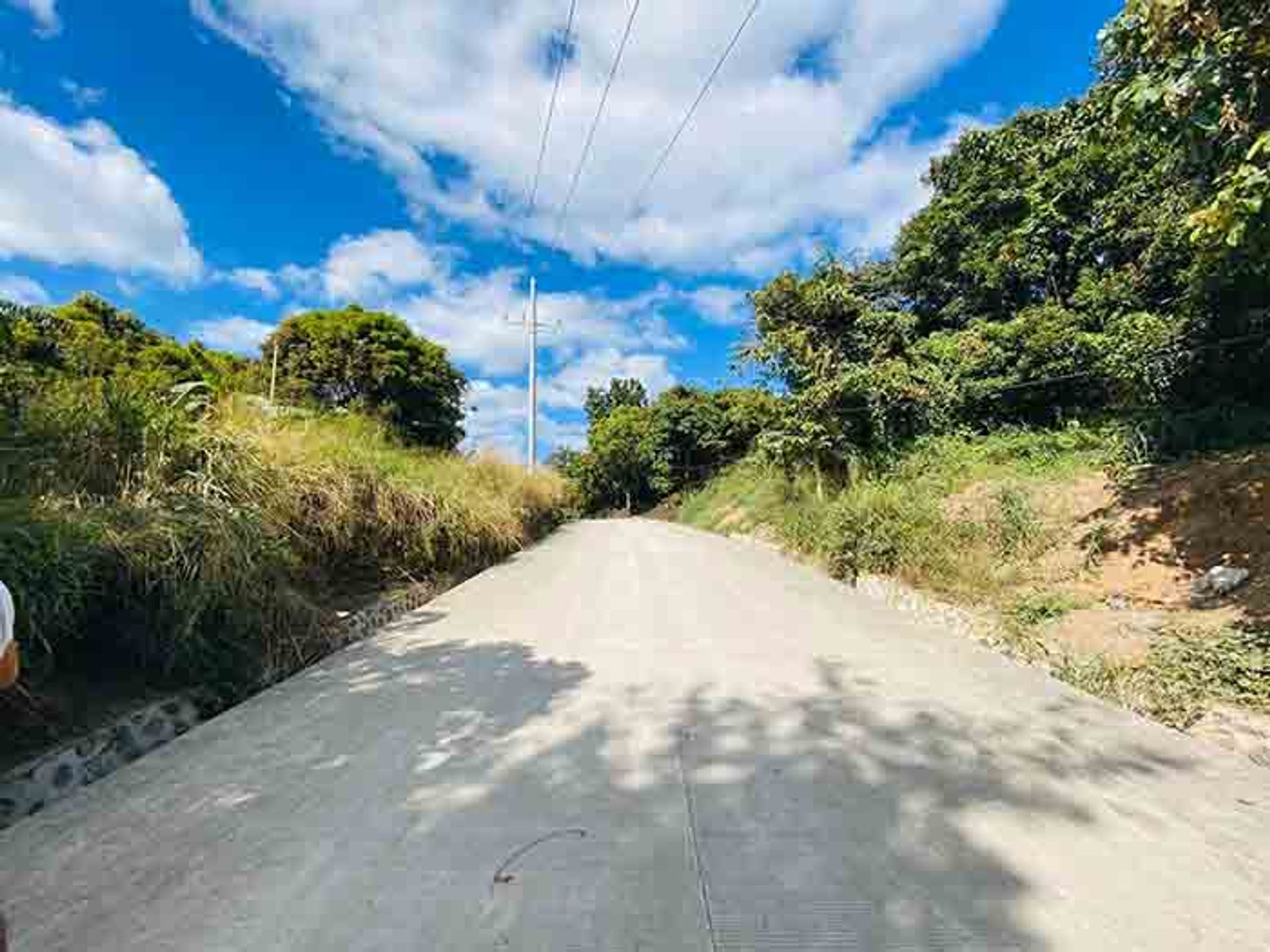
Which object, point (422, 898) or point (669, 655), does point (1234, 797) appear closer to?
point (669, 655)

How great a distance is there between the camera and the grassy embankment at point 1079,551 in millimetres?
3080

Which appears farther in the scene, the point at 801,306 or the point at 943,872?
the point at 801,306

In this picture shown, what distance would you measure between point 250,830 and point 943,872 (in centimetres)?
217

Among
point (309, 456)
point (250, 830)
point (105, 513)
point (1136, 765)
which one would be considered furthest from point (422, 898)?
point (309, 456)

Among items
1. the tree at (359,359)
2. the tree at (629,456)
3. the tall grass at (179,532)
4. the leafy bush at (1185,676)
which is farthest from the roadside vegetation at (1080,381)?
the tree at (629,456)

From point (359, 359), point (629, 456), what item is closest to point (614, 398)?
point (629, 456)

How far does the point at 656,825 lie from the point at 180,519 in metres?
2.91

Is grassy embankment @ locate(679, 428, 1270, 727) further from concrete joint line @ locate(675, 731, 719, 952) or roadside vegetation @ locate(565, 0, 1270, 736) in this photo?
concrete joint line @ locate(675, 731, 719, 952)

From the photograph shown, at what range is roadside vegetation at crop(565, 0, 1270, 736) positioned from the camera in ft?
9.18

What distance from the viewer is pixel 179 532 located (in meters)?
2.76

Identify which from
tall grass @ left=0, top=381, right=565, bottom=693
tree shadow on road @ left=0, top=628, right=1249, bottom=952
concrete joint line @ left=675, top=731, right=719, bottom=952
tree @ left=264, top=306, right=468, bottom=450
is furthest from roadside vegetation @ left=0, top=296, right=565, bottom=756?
tree @ left=264, top=306, right=468, bottom=450

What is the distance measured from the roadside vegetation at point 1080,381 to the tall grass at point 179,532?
16.3ft

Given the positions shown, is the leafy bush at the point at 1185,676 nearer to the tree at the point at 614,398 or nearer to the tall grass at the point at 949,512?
the tall grass at the point at 949,512

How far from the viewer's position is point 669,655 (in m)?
3.66
